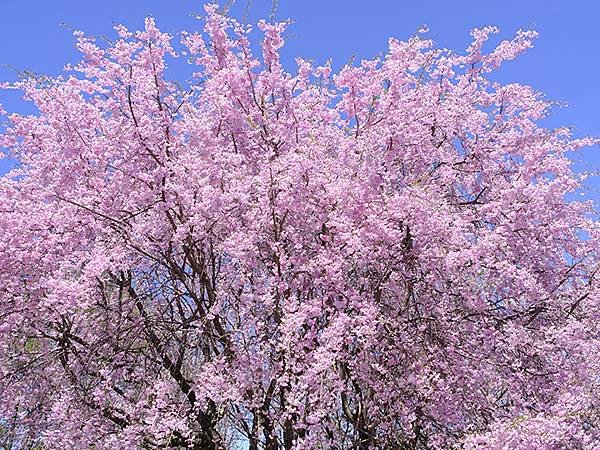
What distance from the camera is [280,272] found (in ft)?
23.2

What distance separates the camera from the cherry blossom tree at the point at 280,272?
684 cm

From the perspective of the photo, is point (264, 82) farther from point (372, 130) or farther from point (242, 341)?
point (242, 341)

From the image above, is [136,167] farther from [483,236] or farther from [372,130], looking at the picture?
[483,236]

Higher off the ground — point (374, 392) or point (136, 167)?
point (136, 167)

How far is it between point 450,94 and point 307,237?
301cm

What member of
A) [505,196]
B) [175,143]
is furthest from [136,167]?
[505,196]

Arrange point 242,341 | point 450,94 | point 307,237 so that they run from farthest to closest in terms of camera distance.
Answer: point 450,94 < point 307,237 < point 242,341

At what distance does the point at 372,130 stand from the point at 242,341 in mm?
2748

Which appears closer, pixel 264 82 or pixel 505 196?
→ pixel 505 196

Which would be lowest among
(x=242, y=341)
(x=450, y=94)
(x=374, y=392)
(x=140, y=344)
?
(x=374, y=392)

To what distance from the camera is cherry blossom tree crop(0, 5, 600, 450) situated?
22.5 feet

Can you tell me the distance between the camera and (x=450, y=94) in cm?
892

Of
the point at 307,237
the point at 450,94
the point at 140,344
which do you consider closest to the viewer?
the point at 307,237

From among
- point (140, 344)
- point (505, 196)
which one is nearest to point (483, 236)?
point (505, 196)
